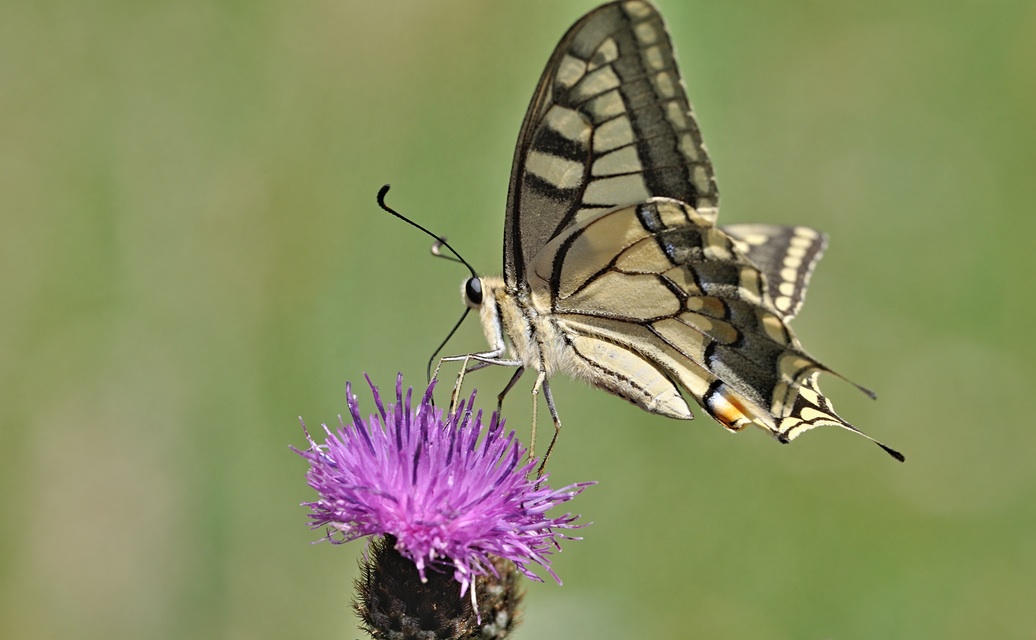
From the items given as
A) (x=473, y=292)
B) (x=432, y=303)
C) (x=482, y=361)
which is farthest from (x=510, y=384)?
(x=432, y=303)

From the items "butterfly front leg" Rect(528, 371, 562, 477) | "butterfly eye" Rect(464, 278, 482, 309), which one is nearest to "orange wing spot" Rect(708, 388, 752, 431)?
"butterfly front leg" Rect(528, 371, 562, 477)

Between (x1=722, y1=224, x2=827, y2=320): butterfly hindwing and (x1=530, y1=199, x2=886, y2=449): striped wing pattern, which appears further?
(x1=722, y1=224, x2=827, y2=320): butterfly hindwing

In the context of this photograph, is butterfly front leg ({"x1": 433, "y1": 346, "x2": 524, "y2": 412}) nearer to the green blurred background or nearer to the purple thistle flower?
the purple thistle flower

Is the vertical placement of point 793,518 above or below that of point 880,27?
below

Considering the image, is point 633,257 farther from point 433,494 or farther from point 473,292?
point 433,494

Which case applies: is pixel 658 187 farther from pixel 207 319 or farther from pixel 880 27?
pixel 880 27

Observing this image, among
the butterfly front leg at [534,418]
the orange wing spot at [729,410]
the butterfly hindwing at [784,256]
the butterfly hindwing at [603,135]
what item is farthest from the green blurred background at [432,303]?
the butterfly hindwing at [603,135]

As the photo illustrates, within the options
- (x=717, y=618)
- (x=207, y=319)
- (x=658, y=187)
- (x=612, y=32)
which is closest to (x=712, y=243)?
(x=658, y=187)

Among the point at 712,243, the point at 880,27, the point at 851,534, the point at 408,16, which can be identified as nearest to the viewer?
the point at 712,243
